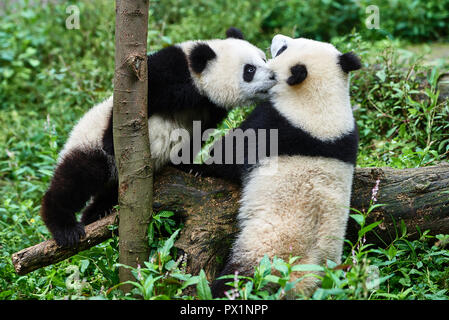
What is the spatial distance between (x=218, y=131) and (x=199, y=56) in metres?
0.86

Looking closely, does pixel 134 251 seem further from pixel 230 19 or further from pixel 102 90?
pixel 230 19

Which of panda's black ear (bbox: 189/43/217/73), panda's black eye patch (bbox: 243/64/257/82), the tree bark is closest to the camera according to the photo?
the tree bark

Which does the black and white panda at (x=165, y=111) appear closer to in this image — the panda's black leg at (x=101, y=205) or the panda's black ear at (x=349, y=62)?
the panda's black leg at (x=101, y=205)

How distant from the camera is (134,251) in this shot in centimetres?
355

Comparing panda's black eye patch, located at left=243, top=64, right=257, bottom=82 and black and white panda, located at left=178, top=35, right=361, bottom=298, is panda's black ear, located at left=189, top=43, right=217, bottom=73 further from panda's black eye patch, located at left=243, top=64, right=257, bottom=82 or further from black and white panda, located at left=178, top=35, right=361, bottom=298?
black and white panda, located at left=178, top=35, right=361, bottom=298

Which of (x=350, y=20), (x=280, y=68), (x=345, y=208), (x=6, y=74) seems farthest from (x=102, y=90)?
(x=350, y=20)

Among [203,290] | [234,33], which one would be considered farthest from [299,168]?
[234,33]

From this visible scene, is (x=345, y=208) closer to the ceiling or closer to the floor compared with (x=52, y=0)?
closer to the floor

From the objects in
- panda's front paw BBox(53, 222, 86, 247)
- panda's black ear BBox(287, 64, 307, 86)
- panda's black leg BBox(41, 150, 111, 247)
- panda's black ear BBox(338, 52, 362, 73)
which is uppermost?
panda's black ear BBox(338, 52, 362, 73)

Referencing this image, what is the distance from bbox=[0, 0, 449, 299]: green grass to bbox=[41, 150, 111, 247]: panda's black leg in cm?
37

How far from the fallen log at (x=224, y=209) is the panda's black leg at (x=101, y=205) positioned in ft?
1.74

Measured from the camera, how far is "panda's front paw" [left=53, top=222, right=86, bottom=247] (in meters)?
3.64

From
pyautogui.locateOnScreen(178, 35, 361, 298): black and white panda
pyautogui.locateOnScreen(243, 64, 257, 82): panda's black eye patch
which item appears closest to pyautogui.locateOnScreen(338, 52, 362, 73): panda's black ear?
pyautogui.locateOnScreen(178, 35, 361, 298): black and white panda
